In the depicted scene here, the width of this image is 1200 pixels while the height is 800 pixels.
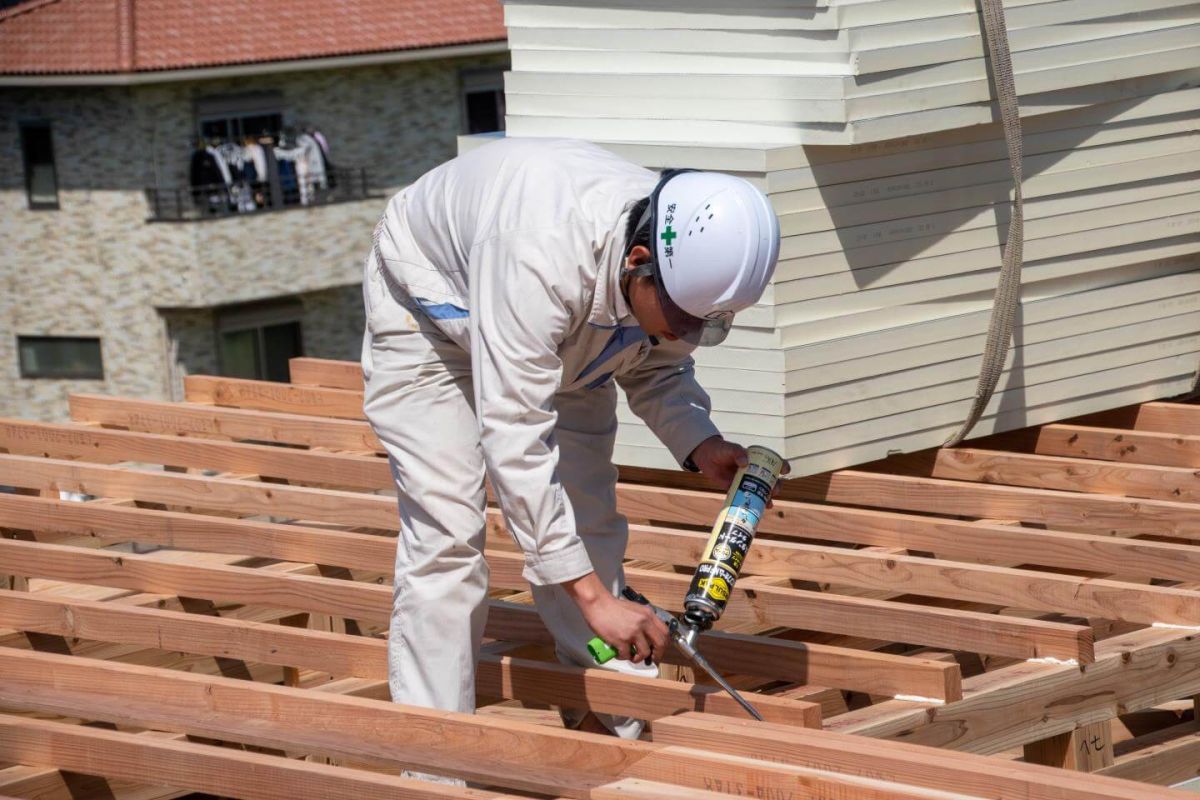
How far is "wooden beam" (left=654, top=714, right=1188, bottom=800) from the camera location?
3.20m

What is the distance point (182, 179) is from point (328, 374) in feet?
50.0

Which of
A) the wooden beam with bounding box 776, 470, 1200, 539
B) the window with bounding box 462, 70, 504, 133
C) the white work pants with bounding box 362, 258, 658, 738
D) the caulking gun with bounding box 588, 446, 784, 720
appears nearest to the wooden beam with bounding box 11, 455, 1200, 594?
the wooden beam with bounding box 776, 470, 1200, 539

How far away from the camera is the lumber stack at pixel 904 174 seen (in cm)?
543

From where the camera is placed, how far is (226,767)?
12.1ft

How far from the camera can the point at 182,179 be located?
2198cm

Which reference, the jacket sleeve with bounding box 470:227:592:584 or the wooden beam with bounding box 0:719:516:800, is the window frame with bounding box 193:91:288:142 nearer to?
the wooden beam with bounding box 0:719:516:800

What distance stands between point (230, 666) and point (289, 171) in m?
18.1

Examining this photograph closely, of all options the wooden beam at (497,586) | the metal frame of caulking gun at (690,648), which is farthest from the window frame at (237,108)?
the metal frame of caulking gun at (690,648)

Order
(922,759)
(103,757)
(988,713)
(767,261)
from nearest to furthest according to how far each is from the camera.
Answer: (922,759) < (767,261) < (103,757) < (988,713)

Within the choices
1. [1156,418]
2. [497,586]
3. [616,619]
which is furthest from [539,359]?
[1156,418]

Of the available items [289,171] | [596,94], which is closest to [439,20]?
[289,171]

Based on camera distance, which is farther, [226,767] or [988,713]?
[988,713]

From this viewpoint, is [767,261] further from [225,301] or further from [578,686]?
[225,301]

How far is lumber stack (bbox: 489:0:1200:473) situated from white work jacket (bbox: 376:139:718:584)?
5.53 ft
